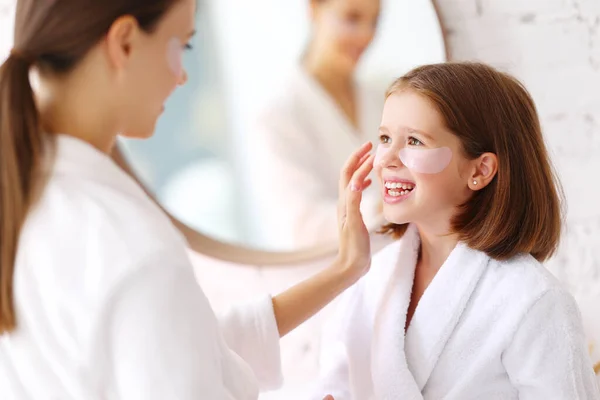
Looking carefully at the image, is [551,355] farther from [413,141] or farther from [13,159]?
[13,159]

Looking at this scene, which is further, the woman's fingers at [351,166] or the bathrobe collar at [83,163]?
the woman's fingers at [351,166]

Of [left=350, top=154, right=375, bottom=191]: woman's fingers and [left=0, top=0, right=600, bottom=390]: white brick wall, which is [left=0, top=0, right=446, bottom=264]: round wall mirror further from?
[left=350, top=154, right=375, bottom=191]: woman's fingers

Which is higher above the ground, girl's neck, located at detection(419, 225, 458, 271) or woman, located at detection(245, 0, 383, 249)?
woman, located at detection(245, 0, 383, 249)

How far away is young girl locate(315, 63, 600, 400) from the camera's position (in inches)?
33.4

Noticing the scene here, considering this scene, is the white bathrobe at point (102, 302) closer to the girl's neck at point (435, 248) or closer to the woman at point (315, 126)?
the girl's neck at point (435, 248)

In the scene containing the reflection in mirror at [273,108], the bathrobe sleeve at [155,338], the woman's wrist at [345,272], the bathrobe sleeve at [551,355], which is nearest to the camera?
the bathrobe sleeve at [155,338]

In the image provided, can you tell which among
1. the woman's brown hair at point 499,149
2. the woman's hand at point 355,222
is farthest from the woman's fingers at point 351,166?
the woman's brown hair at point 499,149

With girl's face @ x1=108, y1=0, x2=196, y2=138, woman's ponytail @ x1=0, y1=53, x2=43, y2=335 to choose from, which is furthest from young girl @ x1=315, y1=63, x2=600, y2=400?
woman's ponytail @ x1=0, y1=53, x2=43, y2=335

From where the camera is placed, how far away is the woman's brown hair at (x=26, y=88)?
1.77 ft

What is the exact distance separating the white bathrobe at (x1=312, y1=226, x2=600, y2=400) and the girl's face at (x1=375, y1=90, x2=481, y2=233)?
0.09m

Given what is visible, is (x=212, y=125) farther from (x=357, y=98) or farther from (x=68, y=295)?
(x=68, y=295)

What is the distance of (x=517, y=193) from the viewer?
0.90 m

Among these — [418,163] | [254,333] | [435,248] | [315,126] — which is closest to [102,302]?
[254,333]

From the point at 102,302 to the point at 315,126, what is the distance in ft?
2.32
